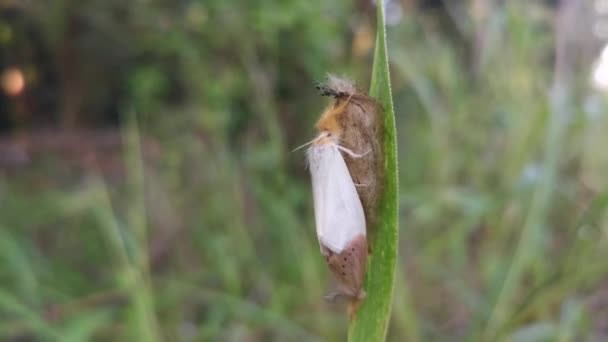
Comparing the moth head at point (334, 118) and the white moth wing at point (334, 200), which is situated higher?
the moth head at point (334, 118)

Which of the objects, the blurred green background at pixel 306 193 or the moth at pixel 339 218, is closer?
the moth at pixel 339 218

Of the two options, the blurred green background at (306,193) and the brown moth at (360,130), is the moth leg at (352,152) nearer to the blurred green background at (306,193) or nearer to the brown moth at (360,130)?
the brown moth at (360,130)

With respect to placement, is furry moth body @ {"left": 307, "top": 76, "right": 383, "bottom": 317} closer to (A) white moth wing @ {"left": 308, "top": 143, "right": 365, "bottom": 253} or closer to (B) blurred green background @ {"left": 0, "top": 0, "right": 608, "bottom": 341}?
(A) white moth wing @ {"left": 308, "top": 143, "right": 365, "bottom": 253}

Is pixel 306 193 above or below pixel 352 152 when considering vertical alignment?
above

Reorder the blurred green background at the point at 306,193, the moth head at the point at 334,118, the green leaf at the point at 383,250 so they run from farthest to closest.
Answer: the blurred green background at the point at 306,193 < the moth head at the point at 334,118 < the green leaf at the point at 383,250

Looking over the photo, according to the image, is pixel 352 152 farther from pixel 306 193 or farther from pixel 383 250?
pixel 306 193

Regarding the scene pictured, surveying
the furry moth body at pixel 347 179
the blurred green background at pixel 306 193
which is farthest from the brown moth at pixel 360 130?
the blurred green background at pixel 306 193

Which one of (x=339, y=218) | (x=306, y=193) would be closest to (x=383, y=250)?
(x=339, y=218)

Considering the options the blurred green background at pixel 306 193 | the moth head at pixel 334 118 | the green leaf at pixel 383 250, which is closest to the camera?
the green leaf at pixel 383 250
